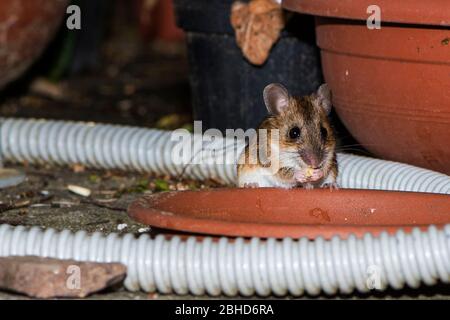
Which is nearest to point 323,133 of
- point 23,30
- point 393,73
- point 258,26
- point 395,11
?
point 393,73

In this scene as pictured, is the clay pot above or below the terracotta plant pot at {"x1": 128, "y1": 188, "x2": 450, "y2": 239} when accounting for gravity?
above

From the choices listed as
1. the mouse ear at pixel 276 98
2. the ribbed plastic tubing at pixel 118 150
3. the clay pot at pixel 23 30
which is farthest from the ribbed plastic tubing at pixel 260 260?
the clay pot at pixel 23 30

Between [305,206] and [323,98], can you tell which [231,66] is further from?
[305,206]

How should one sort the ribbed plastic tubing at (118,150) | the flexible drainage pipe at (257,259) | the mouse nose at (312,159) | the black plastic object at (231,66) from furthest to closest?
1. the black plastic object at (231,66)
2. the ribbed plastic tubing at (118,150)
3. the mouse nose at (312,159)
4. the flexible drainage pipe at (257,259)

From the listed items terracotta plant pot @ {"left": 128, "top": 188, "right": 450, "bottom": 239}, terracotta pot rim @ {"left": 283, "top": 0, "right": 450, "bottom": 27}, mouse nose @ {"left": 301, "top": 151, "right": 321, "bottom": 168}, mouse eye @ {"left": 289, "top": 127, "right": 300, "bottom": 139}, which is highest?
terracotta pot rim @ {"left": 283, "top": 0, "right": 450, "bottom": 27}

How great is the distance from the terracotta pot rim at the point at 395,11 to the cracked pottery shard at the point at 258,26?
1172 mm

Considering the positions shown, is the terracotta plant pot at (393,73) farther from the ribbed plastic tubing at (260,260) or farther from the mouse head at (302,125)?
the ribbed plastic tubing at (260,260)

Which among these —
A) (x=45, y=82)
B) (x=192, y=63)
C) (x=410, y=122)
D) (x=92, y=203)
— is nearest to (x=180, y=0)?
(x=192, y=63)

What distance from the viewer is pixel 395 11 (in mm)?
5152

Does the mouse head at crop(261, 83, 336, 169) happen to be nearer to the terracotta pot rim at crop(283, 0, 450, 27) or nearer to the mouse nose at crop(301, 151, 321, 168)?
the mouse nose at crop(301, 151, 321, 168)

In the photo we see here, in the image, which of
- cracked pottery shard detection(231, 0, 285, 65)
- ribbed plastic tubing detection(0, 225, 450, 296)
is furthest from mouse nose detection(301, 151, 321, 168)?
cracked pottery shard detection(231, 0, 285, 65)

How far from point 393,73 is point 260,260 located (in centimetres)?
165

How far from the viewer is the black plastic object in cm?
689

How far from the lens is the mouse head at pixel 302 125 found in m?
5.58
